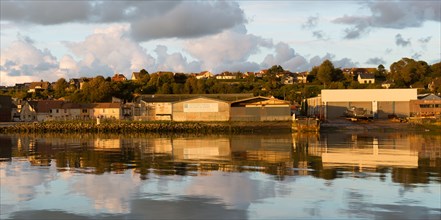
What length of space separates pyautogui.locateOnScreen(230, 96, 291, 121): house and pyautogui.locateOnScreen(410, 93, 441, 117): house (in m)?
18.3

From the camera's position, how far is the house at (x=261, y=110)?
61.1 m

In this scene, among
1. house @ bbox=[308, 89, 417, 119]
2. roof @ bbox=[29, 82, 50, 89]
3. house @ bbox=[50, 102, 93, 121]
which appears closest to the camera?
house @ bbox=[308, 89, 417, 119]

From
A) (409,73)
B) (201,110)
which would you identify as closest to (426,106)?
(201,110)

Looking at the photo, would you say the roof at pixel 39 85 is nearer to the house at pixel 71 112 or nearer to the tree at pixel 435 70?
the house at pixel 71 112

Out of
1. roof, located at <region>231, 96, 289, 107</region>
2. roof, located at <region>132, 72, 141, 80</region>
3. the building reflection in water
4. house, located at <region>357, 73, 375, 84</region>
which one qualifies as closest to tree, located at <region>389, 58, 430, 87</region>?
house, located at <region>357, 73, 375, 84</region>

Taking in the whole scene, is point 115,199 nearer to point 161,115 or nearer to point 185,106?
point 185,106

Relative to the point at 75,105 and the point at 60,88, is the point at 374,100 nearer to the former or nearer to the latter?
the point at 75,105

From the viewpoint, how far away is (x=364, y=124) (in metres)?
60.4

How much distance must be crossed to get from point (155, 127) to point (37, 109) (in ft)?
129

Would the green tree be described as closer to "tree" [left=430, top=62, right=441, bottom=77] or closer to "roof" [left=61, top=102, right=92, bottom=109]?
"roof" [left=61, top=102, right=92, bottom=109]

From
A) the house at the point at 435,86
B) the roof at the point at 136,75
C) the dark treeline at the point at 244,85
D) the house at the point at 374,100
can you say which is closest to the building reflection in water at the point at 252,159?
the house at the point at 374,100

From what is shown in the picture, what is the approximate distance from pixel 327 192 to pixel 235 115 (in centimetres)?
4487

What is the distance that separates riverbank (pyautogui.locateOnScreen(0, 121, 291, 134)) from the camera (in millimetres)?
57406

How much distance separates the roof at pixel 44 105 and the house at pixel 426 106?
57.8 metres
